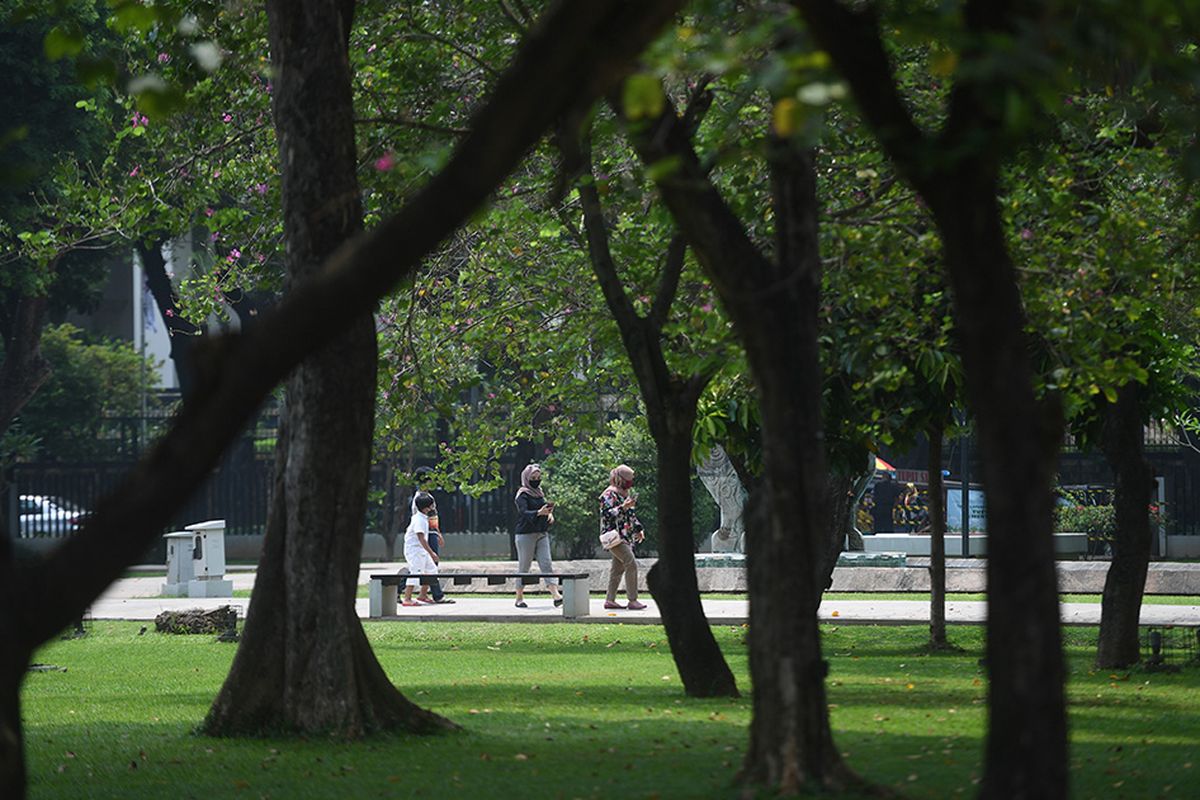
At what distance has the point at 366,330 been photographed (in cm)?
1095

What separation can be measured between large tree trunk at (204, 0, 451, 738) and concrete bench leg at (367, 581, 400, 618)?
11.5 meters

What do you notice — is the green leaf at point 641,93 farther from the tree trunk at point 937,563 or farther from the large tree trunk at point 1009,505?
the tree trunk at point 937,563

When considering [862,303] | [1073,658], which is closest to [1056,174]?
[862,303]

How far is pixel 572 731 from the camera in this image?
36.3 feet

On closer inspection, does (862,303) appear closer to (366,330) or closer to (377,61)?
(366,330)

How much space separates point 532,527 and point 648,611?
7.00 ft

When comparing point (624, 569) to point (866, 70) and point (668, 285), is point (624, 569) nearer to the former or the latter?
point (668, 285)

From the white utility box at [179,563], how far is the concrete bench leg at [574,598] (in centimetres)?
727

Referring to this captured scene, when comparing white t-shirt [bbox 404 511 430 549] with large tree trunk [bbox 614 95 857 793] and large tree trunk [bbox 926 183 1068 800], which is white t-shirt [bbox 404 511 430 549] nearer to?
large tree trunk [bbox 614 95 857 793]

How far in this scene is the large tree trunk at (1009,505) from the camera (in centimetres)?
610

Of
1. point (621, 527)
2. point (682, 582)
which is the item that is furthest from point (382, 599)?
point (682, 582)

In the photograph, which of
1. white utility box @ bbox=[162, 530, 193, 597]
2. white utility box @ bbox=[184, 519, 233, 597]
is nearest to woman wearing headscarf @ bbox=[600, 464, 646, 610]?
white utility box @ bbox=[184, 519, 233, 597]

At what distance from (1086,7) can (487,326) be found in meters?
11.2

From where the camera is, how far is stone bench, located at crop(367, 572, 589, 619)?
21.7 meters
